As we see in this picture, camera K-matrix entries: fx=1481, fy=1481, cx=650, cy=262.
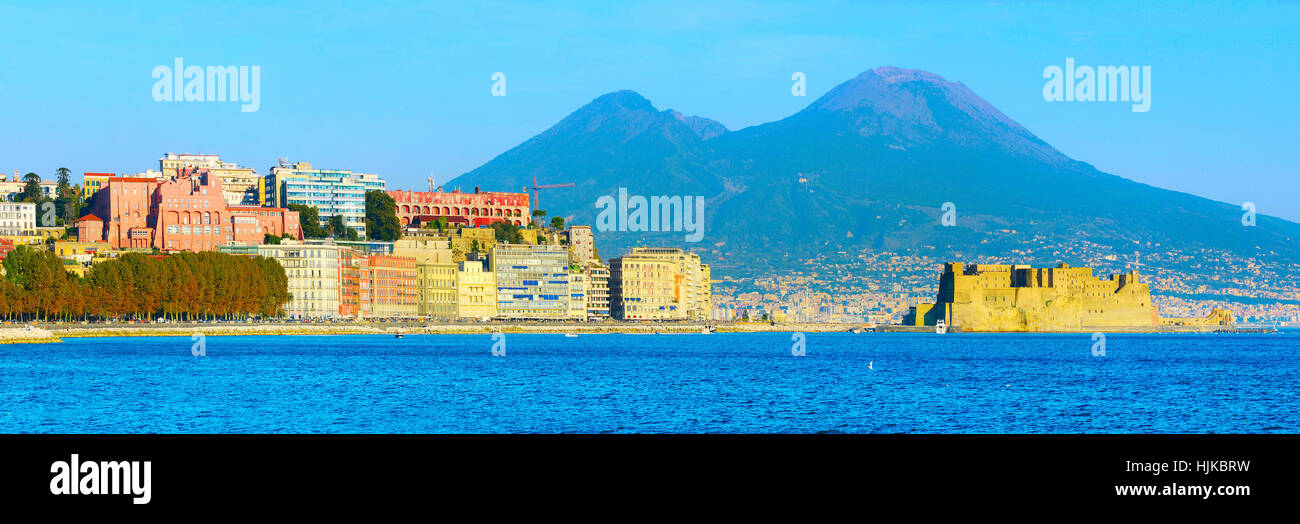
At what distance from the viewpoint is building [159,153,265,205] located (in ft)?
581

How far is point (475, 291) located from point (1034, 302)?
68120 mm

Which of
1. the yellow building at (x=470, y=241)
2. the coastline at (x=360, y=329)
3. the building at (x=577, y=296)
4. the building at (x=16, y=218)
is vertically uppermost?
the building at (x=16, y=218)

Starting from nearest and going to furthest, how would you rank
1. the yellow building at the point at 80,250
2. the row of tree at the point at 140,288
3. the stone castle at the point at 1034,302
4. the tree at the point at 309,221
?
the row of tree at the point at 140,288 < the yellow building at the point at 80,250 < the tree at the point at 309,221 < the stone castle at the point at 1034,302

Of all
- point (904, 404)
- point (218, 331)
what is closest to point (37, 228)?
point (218, 331)

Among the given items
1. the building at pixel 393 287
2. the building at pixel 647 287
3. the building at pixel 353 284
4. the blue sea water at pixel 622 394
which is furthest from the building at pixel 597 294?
the blue sea water at pixel 622 394

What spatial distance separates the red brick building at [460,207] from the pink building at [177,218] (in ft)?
91.2

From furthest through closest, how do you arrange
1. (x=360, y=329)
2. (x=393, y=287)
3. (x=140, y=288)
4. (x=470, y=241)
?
(x=470, y=241) < (x=393, y=287) < (x=360, y=329) < (x=140, y=288)

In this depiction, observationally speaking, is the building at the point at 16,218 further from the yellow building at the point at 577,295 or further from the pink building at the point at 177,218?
the yellow building at the point at 577,295

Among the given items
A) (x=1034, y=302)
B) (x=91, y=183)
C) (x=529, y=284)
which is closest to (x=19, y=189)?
(x=91, y=183)

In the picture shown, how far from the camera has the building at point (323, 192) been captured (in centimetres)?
16862

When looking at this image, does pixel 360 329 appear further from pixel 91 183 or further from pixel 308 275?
pixel 91 183

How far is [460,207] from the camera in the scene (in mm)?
190125
